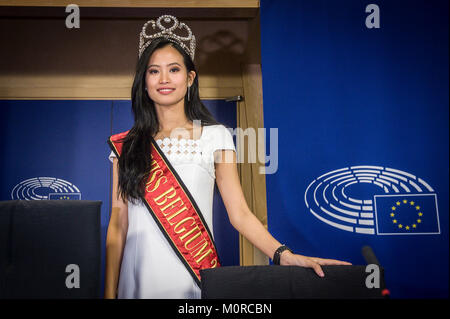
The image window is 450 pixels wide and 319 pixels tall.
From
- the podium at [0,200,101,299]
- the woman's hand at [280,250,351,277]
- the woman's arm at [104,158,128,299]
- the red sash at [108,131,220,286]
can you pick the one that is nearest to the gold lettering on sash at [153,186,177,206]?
the red sash at [108,131,220,286]

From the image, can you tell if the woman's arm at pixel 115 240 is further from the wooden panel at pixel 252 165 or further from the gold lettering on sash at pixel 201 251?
the wooden panel at pixel 252 165

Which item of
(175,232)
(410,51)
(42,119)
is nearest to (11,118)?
(42,119)

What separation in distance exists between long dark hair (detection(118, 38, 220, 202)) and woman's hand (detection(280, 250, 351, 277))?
0.60 m

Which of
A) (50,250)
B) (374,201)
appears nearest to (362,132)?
(374,201)

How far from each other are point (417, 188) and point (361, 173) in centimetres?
22

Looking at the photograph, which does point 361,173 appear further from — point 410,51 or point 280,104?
point 410,51

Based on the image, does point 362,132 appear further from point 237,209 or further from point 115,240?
point 115,240

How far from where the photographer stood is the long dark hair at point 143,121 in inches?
57.9

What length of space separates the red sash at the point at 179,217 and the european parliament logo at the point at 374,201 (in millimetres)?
449

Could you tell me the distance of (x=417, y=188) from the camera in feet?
4.93

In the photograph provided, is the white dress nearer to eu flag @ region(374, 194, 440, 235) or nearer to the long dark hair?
the long dark hair

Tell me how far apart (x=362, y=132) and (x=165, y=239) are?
3.02 feet

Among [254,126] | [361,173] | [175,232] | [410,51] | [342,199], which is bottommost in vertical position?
[175,232]

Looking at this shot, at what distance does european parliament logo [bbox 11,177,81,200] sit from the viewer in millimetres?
1753
